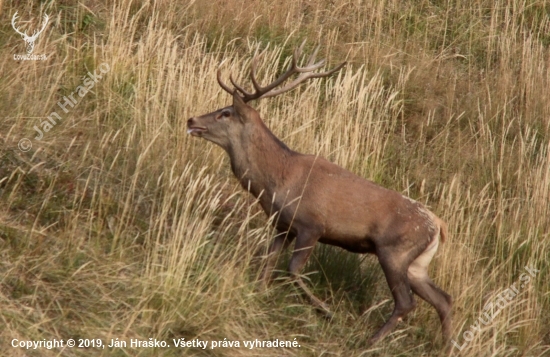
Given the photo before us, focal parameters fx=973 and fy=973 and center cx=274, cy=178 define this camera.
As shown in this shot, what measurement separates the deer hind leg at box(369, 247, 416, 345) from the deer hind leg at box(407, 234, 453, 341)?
0.66 ft

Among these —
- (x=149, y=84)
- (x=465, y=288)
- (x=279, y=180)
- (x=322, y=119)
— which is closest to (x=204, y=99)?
(x=149, y=84)

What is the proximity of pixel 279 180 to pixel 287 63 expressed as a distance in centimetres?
320

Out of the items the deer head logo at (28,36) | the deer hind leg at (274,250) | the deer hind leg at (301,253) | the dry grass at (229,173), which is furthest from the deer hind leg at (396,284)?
the deer head logo at (28,36)

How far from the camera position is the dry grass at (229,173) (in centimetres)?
685

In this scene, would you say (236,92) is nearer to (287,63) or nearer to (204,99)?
(204,99)

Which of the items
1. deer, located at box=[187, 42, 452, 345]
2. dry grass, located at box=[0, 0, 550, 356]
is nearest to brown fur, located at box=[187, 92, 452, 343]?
deer, located at box=[187, 42, 452, 345]

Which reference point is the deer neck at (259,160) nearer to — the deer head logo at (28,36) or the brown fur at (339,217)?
the brown fur at (339,217)

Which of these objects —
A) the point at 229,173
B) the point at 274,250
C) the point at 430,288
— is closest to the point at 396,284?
the point at 430,288

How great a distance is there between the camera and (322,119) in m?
9.76

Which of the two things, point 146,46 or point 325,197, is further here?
point 146,46

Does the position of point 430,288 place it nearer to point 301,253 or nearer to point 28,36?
point 301,253

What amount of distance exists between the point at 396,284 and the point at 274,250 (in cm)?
100

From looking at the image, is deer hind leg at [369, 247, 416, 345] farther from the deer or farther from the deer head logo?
the deer head logo

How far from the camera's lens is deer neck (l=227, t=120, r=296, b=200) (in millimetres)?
7914
